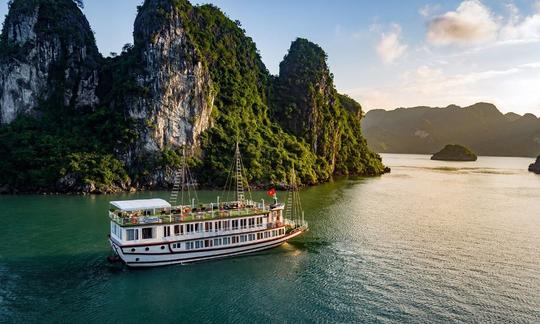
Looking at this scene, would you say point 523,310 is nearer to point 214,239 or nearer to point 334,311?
point 334,311

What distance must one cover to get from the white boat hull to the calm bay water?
794 mm

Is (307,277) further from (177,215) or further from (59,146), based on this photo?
(59,146)

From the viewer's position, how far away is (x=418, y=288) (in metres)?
31.5

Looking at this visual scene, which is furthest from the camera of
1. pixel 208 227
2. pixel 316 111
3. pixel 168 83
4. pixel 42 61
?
pixel 316 111

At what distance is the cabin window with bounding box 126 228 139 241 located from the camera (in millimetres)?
34125

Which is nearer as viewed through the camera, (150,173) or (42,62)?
(150,173)

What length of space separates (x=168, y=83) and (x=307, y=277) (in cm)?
7076

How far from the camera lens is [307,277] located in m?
33.8

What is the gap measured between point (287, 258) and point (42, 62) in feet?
291

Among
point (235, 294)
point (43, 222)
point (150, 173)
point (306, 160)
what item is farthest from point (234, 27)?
point (235, 294)

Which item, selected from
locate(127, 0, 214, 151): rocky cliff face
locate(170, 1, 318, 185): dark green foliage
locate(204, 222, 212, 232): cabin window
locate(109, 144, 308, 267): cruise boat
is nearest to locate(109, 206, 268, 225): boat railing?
locate(109, 144, 308, 267): cruise boat

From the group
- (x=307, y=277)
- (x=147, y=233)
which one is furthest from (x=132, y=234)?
(x=307, y=277)

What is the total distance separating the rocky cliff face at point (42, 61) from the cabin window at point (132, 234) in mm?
77484

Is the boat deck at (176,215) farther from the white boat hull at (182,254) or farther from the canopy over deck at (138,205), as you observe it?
the white boat hull at (182,254)
